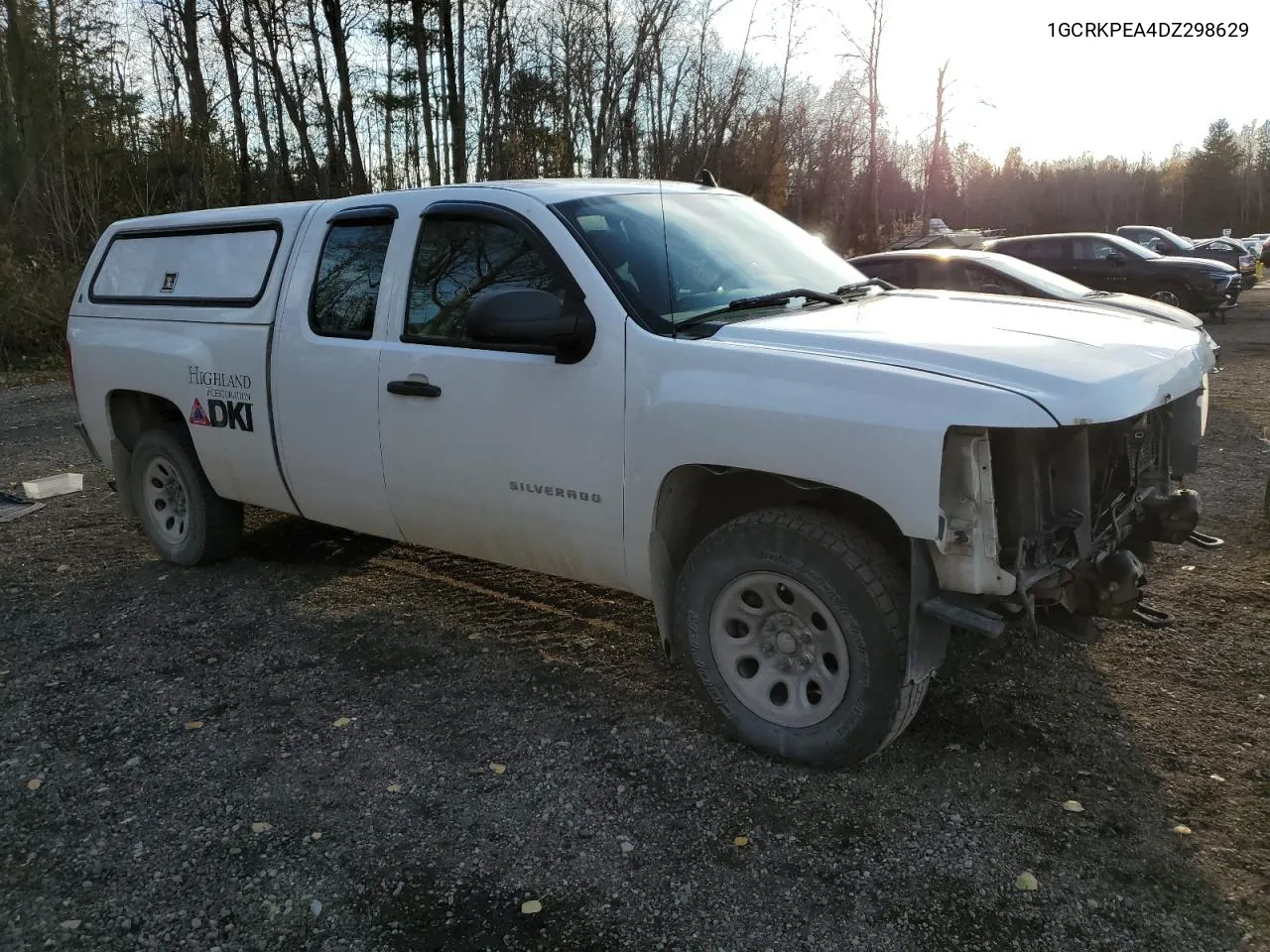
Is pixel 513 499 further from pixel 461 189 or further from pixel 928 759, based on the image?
pixel 928 759

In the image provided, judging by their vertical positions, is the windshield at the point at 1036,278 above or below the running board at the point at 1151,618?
above

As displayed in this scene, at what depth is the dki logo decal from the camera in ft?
16.3

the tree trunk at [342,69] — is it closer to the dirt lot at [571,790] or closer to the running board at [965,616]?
the dirt lot at [571,790]

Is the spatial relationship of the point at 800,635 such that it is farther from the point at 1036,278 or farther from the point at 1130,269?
the point at 1130,269

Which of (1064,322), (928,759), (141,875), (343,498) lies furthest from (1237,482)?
(141,875)

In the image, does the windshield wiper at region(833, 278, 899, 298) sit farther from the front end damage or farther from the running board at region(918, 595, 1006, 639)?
the running board at region(918, 595, 1006, 639)

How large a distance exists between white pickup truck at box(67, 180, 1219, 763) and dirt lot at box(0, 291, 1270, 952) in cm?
44

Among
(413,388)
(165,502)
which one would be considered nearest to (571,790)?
(413,388)

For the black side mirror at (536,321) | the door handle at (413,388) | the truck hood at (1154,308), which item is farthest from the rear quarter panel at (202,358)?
the truck hood at (1154,308)

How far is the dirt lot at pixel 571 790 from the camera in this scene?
273cm

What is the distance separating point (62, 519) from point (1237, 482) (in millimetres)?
8474

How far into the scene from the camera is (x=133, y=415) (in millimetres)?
5961

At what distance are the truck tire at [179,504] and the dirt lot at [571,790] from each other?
0.58 m

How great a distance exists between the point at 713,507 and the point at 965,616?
1.10 m
